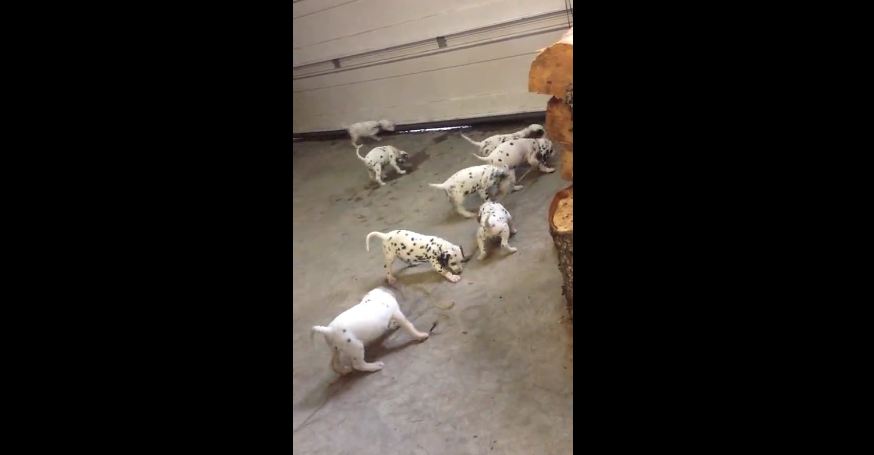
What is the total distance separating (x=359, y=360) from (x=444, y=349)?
0.37m

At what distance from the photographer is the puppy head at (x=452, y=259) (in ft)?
10.2

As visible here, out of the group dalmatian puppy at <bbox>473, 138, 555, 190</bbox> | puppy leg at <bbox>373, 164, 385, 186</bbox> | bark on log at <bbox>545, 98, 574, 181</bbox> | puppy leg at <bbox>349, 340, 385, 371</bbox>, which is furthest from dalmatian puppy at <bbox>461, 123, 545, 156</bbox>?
puppy leg at <bbox>349, 340, 385, 371</bbox>

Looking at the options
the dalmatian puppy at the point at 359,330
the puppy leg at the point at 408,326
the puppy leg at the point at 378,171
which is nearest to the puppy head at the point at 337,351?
the dalmatian puppy at the point at 359,330

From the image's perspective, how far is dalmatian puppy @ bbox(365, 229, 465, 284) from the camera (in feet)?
10.2

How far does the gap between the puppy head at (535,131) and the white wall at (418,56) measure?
1.90 feet

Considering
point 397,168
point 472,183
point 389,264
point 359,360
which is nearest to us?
point 359,360

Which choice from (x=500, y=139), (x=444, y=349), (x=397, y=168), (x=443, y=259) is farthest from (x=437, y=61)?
(x=444, y=349)

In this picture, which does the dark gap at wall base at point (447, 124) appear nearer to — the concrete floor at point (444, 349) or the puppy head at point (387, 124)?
the puppy head at point (387, 124)

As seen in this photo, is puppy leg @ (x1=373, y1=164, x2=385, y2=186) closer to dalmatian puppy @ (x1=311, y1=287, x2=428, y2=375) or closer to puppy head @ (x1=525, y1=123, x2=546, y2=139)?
puppy head @ (x1=525, y1=123, x2=546, y2=139)

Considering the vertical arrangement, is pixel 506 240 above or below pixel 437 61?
below

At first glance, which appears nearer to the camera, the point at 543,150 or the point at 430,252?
the point at 430,252

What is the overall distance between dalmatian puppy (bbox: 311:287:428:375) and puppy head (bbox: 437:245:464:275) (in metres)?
0.56

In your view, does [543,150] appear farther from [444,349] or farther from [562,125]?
[444,349]

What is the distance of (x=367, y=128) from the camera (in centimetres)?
587
